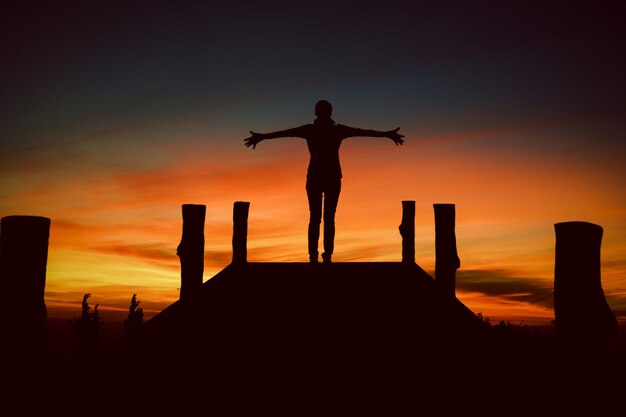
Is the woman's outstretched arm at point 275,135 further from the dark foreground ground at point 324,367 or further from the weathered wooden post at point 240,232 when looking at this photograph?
the dark foreground ground at point 324,367

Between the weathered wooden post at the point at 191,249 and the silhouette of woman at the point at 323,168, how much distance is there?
2.07 m

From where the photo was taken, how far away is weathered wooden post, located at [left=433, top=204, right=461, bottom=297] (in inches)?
472

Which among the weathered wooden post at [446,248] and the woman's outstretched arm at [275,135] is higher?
the woman's outstretched arm at [275,135]

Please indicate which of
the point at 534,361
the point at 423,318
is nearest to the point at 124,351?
the point at 423,318

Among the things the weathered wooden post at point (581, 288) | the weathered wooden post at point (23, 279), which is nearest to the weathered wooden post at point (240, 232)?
the weathered wooden post at point (23, 279)

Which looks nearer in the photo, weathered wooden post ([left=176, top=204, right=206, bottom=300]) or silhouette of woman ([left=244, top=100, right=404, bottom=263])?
silhouette of woman ([left=244, top=100, right=404, bottom=263])

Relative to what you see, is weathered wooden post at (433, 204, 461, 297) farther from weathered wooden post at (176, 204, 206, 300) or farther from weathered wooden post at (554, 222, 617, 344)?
weathered wooden post at (176, 204, 206, 300)

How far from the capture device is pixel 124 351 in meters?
8.45

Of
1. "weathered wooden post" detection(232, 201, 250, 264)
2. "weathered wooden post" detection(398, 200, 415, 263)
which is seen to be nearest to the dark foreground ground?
"weathered wooden post" detection(232, 201, 250, 264)

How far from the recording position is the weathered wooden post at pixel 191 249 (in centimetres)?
1166

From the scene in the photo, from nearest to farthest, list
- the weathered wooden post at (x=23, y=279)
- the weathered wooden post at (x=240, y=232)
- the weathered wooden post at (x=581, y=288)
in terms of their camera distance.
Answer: the weathered wooden post at (x=23, y=279) → the weathered wooden post at (x=581, y=288) → the weathered wooden post at (x=240, y=232)

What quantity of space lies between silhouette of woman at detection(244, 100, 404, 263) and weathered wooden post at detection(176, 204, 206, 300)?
207 centimetres

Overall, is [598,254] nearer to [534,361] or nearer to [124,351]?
[534,361]

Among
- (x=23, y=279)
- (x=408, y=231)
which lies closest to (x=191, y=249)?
(x=408, y=231)
